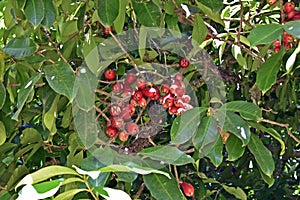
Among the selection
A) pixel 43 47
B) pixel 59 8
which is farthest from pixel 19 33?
pixel 59 8

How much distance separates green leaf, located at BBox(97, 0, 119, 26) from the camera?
0.85m

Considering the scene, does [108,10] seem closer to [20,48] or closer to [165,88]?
[20,48]

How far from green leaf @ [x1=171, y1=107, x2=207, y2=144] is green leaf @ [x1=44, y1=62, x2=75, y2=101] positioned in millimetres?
189

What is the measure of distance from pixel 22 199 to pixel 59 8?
696 millimetres

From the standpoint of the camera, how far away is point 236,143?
0.91 m

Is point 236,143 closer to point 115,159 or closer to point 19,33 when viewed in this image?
point 115,159

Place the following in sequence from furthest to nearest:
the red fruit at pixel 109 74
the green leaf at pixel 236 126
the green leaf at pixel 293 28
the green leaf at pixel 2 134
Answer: the red fruit at pixel 109 74, the green leaf at pixel 2 134, the green leaf at pixel 236 126, the green leaf at pixel 293 28

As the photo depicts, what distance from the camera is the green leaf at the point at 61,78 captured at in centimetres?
81

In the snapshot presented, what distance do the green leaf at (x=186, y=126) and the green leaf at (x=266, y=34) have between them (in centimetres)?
15

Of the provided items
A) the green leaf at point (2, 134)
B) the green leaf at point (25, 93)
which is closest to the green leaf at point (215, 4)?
the green leaf at point (25, 93)

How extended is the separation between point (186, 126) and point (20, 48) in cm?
32

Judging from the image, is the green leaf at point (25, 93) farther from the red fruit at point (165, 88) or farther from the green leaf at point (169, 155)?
the red fruit at point (165, 88)

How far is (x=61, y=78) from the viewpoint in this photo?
83 centimetres

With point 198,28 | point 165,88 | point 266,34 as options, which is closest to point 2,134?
point 165,88
